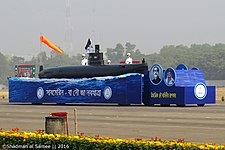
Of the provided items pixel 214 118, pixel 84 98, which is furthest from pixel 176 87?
pixel 214 118

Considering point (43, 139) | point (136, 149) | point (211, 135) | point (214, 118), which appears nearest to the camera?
point (136, 149)

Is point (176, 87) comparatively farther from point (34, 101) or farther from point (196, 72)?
point (34, 101)

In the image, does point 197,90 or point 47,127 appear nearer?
point 47,127

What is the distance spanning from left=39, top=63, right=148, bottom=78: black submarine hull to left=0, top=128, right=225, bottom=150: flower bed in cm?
3491

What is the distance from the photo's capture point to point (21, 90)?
2352 inches

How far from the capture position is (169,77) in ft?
161

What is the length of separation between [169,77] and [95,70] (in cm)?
920

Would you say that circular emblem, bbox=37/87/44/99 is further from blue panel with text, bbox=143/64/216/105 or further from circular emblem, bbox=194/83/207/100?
circular emblem, bbox=194/83/207/100

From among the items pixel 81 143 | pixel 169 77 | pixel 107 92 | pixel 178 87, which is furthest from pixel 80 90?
pixel 81 143

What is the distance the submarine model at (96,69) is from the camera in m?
53.6

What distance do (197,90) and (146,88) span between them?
524cm

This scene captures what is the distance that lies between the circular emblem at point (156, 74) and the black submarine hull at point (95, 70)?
246 centimetres

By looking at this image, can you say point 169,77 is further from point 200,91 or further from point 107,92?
point 107,92

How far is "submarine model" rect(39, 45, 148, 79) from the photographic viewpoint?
53566 mm
